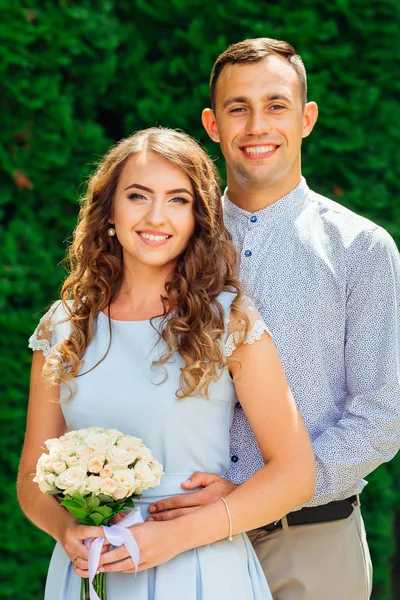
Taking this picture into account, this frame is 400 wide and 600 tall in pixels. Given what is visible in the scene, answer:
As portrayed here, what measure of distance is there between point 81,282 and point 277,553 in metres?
1.06

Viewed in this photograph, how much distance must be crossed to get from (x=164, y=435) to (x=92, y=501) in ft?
1.17

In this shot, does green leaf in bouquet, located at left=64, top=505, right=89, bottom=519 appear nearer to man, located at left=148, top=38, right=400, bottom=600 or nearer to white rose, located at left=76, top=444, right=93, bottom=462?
white rose, located at left=76, top=444, right=93, bottom=462

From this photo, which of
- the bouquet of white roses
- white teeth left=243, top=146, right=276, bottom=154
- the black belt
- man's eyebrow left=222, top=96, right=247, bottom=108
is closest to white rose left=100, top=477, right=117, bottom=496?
the bouquet of white roses

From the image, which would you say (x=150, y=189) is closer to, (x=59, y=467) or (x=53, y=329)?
(x=53, y=329)

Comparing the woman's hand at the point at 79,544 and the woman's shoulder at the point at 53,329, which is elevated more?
the woman's shoulder at the point at 53,329

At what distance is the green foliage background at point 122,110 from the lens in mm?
4629

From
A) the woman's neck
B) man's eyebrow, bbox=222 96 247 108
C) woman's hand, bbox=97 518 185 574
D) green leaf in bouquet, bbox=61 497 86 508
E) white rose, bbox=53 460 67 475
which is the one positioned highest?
man's eyebrow, bbox=222 96 247 108

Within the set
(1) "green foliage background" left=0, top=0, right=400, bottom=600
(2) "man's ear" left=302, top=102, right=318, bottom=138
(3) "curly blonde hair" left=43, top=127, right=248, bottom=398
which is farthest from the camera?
(1) "green foliage background" left=0, top=0, right=400, bottom=600

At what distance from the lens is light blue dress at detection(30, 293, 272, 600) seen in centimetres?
298

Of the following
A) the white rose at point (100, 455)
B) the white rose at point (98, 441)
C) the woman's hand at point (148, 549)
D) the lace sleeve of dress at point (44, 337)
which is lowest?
the woman's hand at point (148, 549)

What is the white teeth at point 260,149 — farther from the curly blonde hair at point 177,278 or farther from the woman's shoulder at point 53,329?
the woman's shoulder at point 53,329

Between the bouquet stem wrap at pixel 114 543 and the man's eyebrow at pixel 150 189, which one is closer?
the bouquet stem wrap at pixel 114 543

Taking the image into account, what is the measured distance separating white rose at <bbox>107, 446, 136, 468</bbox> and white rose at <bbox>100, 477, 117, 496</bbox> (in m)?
0.05

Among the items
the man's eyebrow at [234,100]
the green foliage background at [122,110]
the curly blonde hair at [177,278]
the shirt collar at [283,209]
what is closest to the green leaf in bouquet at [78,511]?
the curly blonde hair at [177,278]
